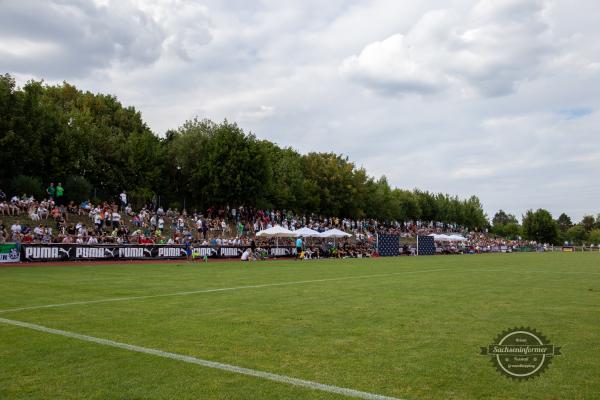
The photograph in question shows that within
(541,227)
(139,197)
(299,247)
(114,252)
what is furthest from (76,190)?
(541,227)

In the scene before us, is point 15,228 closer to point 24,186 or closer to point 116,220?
point 116,220

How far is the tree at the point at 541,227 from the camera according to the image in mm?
123750

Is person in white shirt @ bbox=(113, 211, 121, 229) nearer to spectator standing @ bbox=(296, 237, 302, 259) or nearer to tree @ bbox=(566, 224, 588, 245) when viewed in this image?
spectator standing @ bbox=(296, 237, 302, 259)

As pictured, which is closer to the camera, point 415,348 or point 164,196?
point 415,348

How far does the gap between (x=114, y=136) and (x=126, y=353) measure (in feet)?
173

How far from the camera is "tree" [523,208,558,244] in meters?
124

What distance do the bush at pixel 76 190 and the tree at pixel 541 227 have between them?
110m

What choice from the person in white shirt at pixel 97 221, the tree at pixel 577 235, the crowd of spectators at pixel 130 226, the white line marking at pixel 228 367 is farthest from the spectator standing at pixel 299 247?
the tree at pixel 577 235

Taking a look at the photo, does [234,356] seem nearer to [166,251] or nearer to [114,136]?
[166,251]

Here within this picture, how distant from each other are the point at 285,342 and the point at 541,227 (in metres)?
131

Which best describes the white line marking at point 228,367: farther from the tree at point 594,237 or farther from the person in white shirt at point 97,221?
the tree at point 594,237

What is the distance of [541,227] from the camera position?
124 metres

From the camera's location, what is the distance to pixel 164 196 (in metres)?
60.0

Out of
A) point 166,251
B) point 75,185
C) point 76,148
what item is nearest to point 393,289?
point 166,251
